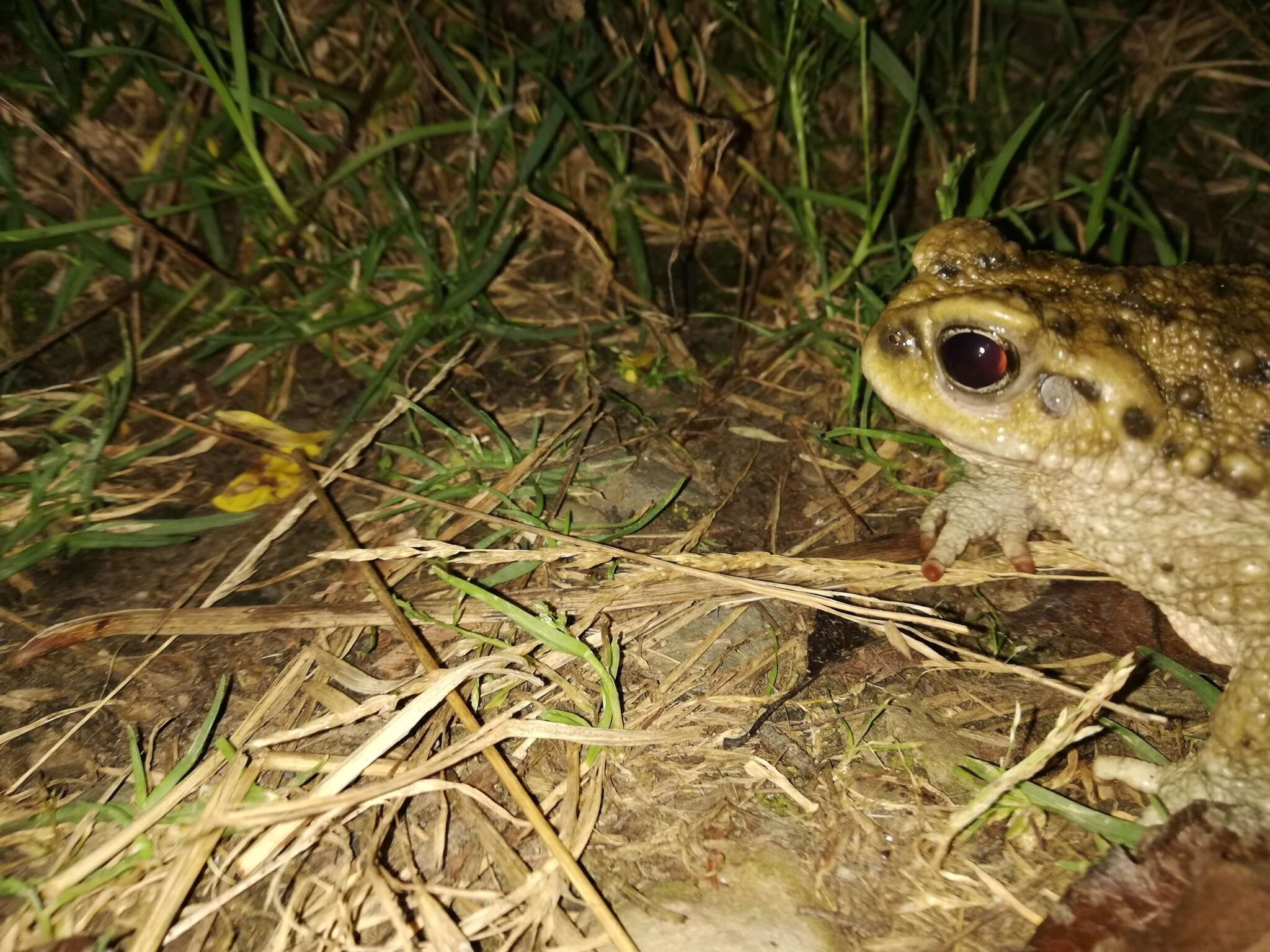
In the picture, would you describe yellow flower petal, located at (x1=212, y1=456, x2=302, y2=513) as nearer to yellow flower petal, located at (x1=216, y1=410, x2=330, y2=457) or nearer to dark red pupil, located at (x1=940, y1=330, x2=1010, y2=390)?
yellow flower petal, located at (x1=216, y1=410, x2=330, y2=457)

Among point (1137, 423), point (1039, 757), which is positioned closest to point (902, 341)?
point (1137, 423)

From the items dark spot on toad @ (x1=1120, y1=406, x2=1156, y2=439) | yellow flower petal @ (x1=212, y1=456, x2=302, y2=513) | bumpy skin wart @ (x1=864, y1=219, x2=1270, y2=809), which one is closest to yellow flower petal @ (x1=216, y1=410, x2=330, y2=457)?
yellow flower petal @ (x1=212, y1=456, x2=302, y2=513)

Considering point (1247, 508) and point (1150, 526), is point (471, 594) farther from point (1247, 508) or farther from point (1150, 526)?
point (1247, 508)

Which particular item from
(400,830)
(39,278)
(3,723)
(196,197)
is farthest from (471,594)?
(39,278)

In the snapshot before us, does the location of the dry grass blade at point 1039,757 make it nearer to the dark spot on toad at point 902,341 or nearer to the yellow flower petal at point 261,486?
the dark spot on toad at point 902,341

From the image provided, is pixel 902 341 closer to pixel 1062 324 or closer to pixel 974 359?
pixel 974 359
